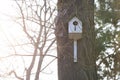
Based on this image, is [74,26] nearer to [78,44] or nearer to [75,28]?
[75,28]

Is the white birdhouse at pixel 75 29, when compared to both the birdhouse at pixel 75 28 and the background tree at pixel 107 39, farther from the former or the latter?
the background tree at pixel 107 39

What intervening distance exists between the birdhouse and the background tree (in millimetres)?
3577

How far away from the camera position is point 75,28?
3189mm

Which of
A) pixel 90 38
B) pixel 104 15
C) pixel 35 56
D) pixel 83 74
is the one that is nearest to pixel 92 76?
pixel 83 74

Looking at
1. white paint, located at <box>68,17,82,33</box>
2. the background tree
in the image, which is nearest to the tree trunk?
white paint, located at <box>68,17,82,33</box>

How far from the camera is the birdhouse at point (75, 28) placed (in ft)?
10.3

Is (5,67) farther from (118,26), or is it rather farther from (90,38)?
(118,26)

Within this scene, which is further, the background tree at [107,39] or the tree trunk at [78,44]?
the background tree at [107,39]

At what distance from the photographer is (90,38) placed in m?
3.20


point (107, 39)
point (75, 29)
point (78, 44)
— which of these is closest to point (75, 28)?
→ point (75, 29)

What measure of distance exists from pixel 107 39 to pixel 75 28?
384cm

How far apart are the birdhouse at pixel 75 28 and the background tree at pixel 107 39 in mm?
3577

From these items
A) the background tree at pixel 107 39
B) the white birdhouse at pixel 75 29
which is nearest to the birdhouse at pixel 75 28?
the white birdhouse at pixel 75 29

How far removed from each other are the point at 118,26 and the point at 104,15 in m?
0.37
